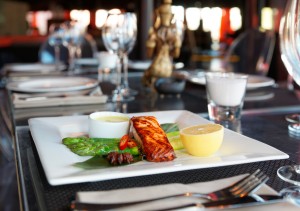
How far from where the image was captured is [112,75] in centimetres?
185

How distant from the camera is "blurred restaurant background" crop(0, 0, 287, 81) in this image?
5215mm

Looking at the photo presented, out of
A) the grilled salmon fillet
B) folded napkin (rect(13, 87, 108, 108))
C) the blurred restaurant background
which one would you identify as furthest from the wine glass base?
the blurred restaurant background

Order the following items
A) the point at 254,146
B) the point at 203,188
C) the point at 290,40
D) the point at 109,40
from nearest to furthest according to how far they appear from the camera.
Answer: the point at 203,188 < the point at 254,146 < the point at 290,40 < the point at 109,40

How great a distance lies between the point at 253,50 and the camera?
3.28 metres

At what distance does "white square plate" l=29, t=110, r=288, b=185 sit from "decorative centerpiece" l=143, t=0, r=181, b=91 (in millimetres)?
577

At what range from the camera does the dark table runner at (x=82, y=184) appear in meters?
0.53

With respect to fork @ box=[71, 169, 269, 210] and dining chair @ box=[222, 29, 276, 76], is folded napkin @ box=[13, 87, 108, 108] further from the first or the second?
dining chair @ box=[222, 29, 276, 76]

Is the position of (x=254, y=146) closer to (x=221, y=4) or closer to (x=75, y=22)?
(x=75, y=22)

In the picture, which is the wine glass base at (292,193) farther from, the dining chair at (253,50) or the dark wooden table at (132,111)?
the dining chair at (253,50)

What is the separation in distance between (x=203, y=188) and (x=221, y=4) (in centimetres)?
687

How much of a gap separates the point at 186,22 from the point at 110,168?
3.13 m

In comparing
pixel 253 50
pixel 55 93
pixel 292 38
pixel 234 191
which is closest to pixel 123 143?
pixel 234 191

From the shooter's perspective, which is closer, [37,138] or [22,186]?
[22,186]

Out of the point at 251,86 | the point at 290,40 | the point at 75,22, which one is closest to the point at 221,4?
the point at 75,22
